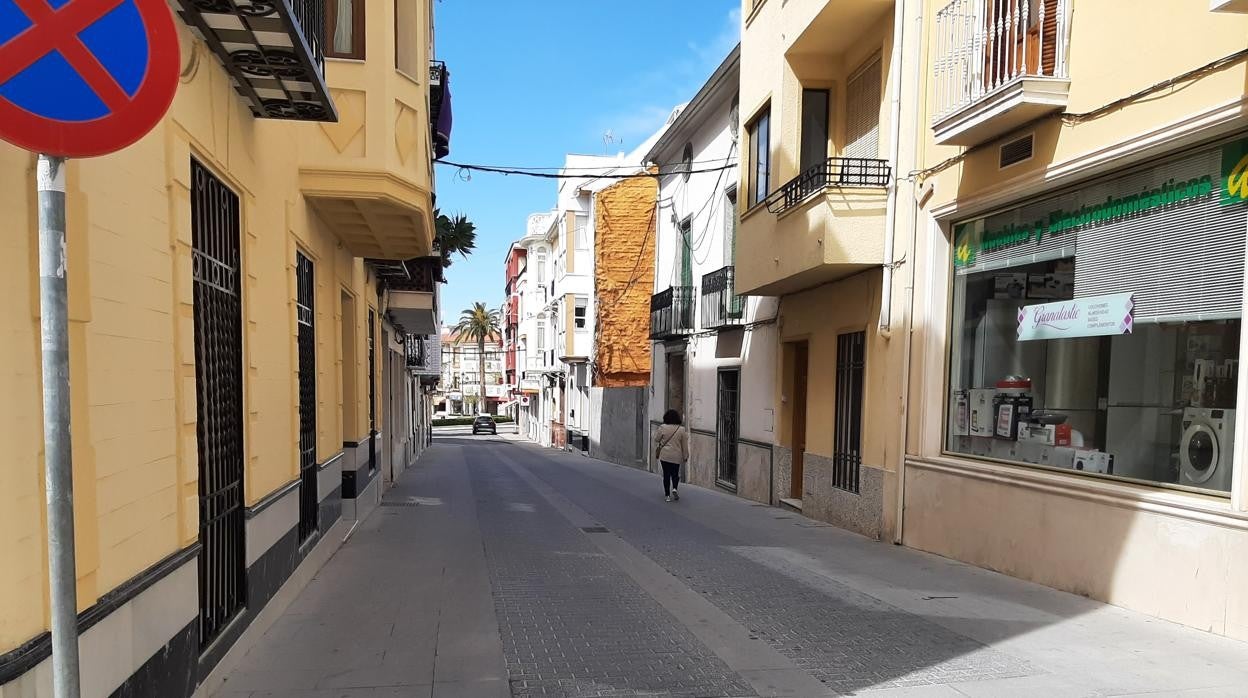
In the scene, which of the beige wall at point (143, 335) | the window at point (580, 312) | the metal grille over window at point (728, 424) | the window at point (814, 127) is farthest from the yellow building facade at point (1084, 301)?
the window at point (580, 312)

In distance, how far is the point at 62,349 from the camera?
1781 mm

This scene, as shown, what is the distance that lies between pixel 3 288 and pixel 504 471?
18.9m

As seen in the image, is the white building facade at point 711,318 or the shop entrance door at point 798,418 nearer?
the shop entrance door at point 798,418

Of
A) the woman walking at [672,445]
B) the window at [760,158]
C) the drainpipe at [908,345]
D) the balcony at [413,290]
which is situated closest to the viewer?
the drainpipe at [908,345]

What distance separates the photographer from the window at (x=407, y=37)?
7395 millimetres

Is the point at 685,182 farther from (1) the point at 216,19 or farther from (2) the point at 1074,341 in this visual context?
(1) the point at 216,19

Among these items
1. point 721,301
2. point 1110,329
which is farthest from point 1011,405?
point 721,301

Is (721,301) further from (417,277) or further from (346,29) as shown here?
(346,29)

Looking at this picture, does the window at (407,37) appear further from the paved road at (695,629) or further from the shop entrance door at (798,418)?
the shop entrance door at (798,418)

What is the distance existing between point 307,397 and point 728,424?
10.0 meters

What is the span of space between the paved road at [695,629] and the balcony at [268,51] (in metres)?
3.72

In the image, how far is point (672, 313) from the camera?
18875 millimetres

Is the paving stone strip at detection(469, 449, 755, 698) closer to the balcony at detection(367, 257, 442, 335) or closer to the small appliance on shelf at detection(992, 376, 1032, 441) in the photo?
the small appliance on shelf at detection(992, 376, 1032, 441)

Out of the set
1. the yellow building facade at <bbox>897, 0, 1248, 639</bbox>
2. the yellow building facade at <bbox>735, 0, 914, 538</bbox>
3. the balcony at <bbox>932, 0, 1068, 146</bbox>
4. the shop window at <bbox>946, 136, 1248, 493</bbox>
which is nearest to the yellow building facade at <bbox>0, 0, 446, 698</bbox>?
the yellow building facade at <bbox>735, 0, 914, 538</bbox>
